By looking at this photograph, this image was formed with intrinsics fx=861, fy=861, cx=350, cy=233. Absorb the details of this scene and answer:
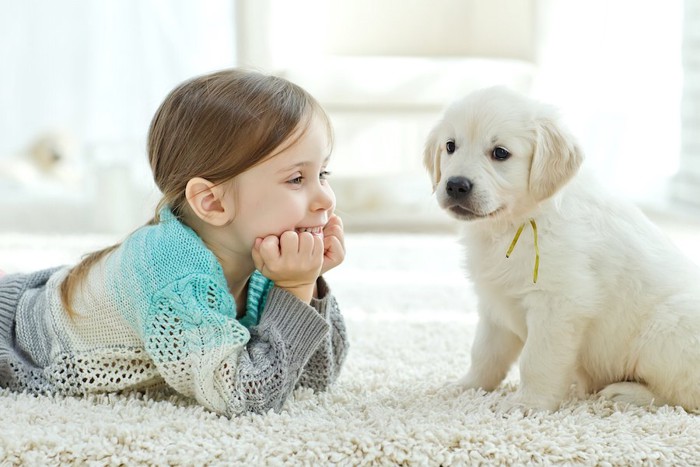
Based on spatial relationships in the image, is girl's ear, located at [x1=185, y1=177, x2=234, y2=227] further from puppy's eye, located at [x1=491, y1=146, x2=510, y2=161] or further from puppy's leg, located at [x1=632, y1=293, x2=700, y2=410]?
puppy's leg, located at [x1=632, y1=293, x2=700, y2=410]

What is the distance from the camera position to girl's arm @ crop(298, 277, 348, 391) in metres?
1.55

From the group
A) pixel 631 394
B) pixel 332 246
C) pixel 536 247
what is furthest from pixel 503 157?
pixel 631 394

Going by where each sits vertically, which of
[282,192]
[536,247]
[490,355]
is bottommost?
[490,355]

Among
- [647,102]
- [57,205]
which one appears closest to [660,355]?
[647,102]

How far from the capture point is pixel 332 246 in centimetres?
155

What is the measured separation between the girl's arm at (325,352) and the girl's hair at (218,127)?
0.93 ft

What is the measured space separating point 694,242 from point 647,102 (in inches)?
44.0

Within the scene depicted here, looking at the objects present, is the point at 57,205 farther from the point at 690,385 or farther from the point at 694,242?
the point at 690,385

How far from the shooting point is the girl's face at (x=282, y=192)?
1.47 meters

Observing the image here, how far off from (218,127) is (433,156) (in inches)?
18.3

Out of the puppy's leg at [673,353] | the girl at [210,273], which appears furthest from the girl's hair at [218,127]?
the puppy's leg at [673,353]

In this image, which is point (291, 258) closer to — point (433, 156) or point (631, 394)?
point (433, 156)

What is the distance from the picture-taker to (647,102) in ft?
13.6

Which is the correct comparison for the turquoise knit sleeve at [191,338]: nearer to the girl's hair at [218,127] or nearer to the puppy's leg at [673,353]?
the girl's hair at [218,127]
